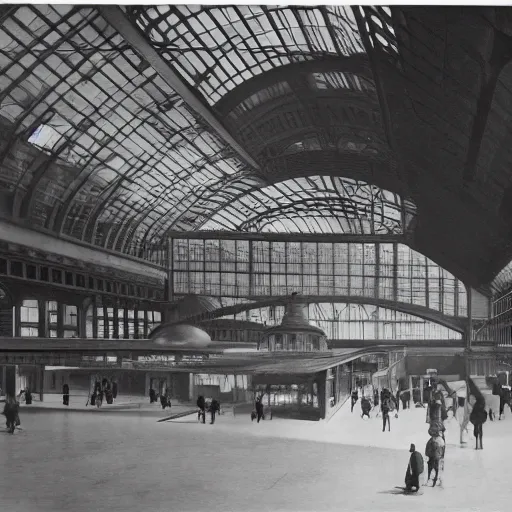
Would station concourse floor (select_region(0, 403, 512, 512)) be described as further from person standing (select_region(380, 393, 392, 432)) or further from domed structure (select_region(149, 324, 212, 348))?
domed structure (select_region(149, 324, 212, 348))

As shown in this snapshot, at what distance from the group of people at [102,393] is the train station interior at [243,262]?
2 cm

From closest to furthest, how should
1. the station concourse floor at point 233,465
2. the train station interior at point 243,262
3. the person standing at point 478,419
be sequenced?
the station concourse floor at point 233,465 < the train station interior at point 243,262 < the person standing at point 478,419

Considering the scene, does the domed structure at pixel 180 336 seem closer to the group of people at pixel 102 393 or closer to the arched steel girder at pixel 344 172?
the group of people at pixel 102 393

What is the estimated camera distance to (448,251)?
17.7ft

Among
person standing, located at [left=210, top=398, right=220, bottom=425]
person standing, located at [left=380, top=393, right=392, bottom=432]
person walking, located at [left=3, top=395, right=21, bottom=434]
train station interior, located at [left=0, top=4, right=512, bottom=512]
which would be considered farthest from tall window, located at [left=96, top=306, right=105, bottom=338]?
person standing, located at [left=380, top=393, right=392, bottom=432]

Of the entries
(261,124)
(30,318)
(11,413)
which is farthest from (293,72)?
(11,413)

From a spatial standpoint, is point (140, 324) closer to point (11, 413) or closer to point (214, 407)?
point (214, 407)

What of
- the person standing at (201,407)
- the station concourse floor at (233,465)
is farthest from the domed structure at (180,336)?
the station concourse floor at (233,465)

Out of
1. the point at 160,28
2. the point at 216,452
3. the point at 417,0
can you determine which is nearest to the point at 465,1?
the point at 417,0

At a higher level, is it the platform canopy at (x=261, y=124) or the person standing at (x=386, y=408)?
the platform canopy at (x=261, y=124)

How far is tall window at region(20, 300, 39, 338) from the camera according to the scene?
5.42 metres

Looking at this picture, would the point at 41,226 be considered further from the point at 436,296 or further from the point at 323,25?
the point at 436,296

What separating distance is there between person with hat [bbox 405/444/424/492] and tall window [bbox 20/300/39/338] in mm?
2648

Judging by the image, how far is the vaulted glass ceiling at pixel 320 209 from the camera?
548 centimetres
